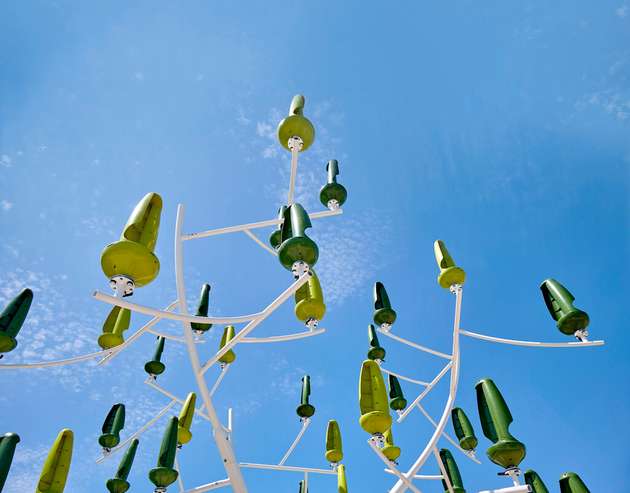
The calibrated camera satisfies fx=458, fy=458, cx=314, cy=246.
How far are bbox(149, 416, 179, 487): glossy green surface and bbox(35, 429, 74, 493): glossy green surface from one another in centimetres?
167

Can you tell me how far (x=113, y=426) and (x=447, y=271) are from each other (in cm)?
993

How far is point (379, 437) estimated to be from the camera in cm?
829

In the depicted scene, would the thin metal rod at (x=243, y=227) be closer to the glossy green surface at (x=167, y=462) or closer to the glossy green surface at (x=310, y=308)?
the glossy green surface at (x=310, y=308)

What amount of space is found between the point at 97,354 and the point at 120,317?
4.07 metres

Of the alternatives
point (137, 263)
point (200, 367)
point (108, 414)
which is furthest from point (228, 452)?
point (108, 414)

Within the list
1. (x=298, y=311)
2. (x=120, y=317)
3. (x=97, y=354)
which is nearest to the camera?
(x=97, y=354)

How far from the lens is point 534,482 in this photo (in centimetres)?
1199

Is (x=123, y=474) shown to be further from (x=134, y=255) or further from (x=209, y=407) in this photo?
(x=134, y=255)

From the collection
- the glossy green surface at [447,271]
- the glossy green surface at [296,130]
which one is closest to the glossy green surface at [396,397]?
the glossy green surface at [447,271]

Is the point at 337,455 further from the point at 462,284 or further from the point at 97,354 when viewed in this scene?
the point at 97,354

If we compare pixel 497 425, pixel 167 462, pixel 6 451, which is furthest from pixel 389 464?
pixel 6 451

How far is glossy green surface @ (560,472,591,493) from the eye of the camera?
10.8 meters

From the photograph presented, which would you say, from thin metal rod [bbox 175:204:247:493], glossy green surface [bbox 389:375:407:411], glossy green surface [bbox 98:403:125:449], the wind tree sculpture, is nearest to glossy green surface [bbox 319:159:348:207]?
the wind tree sculpture

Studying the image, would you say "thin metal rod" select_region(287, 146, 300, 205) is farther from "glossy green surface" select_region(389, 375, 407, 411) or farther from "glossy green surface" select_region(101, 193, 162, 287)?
"glossy green surface" select_region(389, 375, 407, 411)
